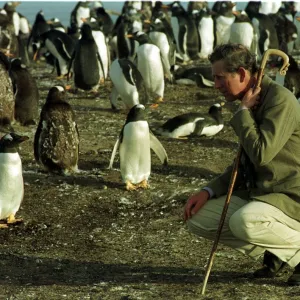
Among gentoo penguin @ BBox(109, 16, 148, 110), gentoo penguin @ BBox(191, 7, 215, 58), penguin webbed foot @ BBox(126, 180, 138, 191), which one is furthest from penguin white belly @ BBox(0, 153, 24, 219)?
gentoo penguin @ BBox(191, 7, 215, 58)

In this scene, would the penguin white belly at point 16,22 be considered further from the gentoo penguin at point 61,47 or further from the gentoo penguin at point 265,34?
the gentoo penguin at point 61,47

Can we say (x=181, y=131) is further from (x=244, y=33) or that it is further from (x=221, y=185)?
(x=244, y=33)

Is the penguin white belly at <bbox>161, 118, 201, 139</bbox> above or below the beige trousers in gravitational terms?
below

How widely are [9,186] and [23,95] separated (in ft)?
12.8

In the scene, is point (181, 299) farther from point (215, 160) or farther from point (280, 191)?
point (215, 160)

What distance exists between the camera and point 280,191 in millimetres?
4195

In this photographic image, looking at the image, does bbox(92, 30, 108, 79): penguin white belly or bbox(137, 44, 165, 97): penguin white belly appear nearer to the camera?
bbox(137, 44, 165, 97): penguin white belly

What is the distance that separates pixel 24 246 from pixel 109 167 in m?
2.19

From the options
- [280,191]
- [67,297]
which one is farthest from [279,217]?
[67,297]

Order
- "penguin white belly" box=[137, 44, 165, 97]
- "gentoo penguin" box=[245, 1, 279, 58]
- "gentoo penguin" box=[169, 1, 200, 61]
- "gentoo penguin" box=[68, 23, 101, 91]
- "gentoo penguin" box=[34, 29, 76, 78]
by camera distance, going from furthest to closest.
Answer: "gentoo penguin" box=[169, 1, 200, 61] < "gentoo penguin" box=[245, 1, 279, 58] < "gentoo penguin" box=[34, 29, 76, 78] < "gentoo penguin" box=[68, 23, 101, 91] < "penguin white belly" box=[137, 44, 165, 97]

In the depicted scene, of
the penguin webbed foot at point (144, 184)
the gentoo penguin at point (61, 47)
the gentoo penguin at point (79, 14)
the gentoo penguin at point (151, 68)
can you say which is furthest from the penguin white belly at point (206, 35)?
the penguin webbed foot at point (144, 184)

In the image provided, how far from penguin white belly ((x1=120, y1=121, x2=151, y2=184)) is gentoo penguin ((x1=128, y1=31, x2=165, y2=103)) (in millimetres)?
4395

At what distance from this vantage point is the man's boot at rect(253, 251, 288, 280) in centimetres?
452

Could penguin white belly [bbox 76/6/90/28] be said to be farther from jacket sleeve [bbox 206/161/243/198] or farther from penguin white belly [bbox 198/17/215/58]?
jacket sleeve [bbox 206/161/243/198]
